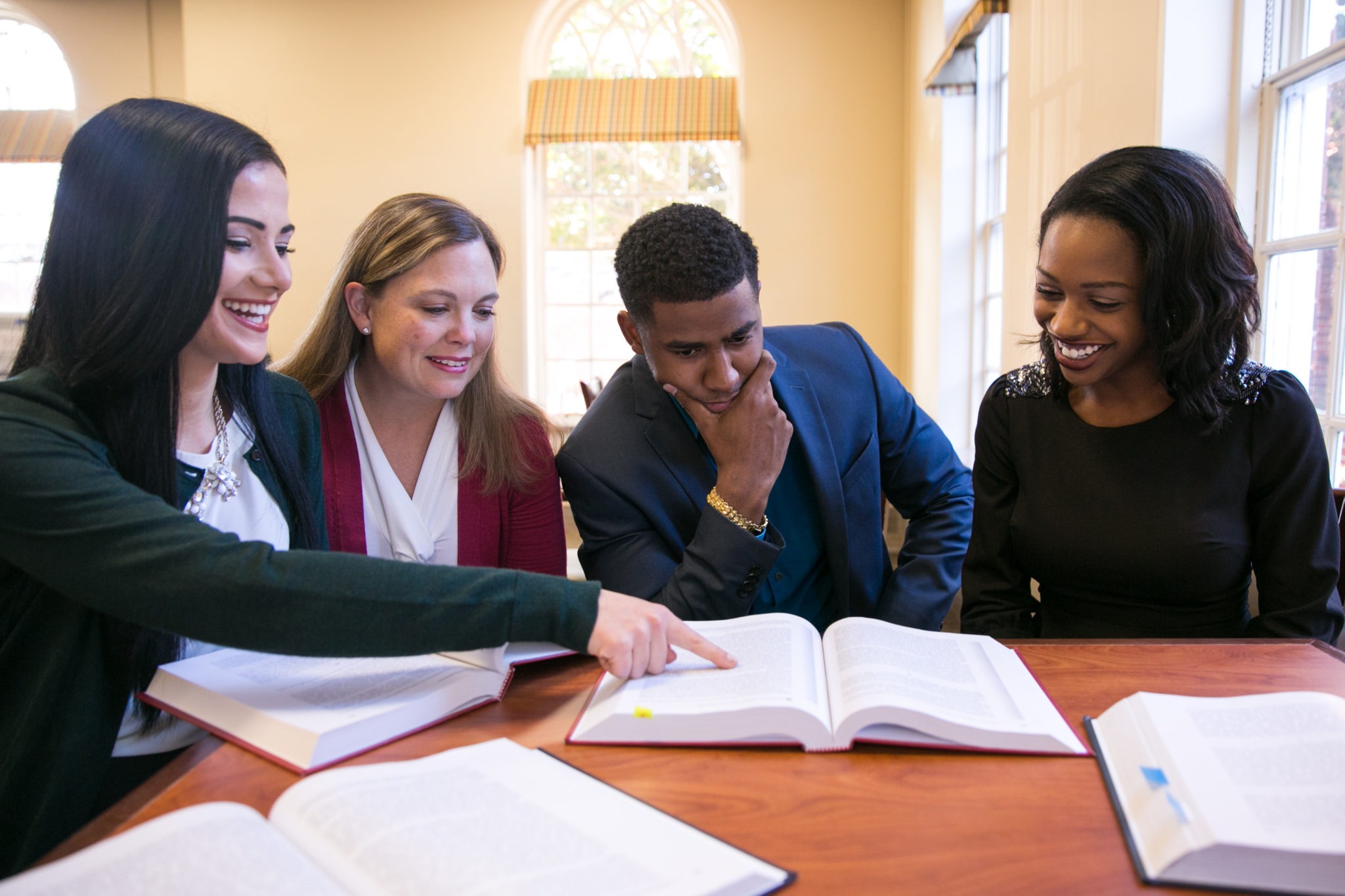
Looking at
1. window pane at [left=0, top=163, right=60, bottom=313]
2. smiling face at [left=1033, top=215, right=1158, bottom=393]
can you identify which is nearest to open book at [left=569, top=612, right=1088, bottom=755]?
smiling face at [left=1033, top=215, right=1158, bottom=393]

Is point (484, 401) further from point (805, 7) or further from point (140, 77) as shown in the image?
point (140, 77)

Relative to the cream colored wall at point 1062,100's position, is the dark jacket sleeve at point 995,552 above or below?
below

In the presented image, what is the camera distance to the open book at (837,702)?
2.77 feet

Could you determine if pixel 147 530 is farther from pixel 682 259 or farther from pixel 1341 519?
pixel 1341 519

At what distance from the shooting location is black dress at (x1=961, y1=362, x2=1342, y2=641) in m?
1.35

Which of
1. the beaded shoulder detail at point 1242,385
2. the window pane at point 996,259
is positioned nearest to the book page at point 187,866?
the beaded shoulder detail at point 1242,385

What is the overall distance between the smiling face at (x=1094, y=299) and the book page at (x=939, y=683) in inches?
20.9

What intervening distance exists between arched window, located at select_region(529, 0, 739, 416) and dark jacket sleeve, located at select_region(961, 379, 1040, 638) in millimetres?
4836

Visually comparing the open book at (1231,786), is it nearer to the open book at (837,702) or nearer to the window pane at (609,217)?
the open book at (837,702)

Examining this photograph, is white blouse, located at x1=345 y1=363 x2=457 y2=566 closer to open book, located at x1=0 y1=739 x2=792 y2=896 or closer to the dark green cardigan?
the dark green cardigan

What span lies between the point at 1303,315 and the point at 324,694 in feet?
8.08

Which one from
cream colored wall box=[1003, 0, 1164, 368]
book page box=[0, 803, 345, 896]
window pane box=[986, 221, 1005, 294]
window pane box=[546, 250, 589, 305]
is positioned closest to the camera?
book page box=[0, 803, 345, 896]

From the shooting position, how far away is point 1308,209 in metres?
2.32

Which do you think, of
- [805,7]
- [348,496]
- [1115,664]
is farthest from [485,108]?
[1115,664]
